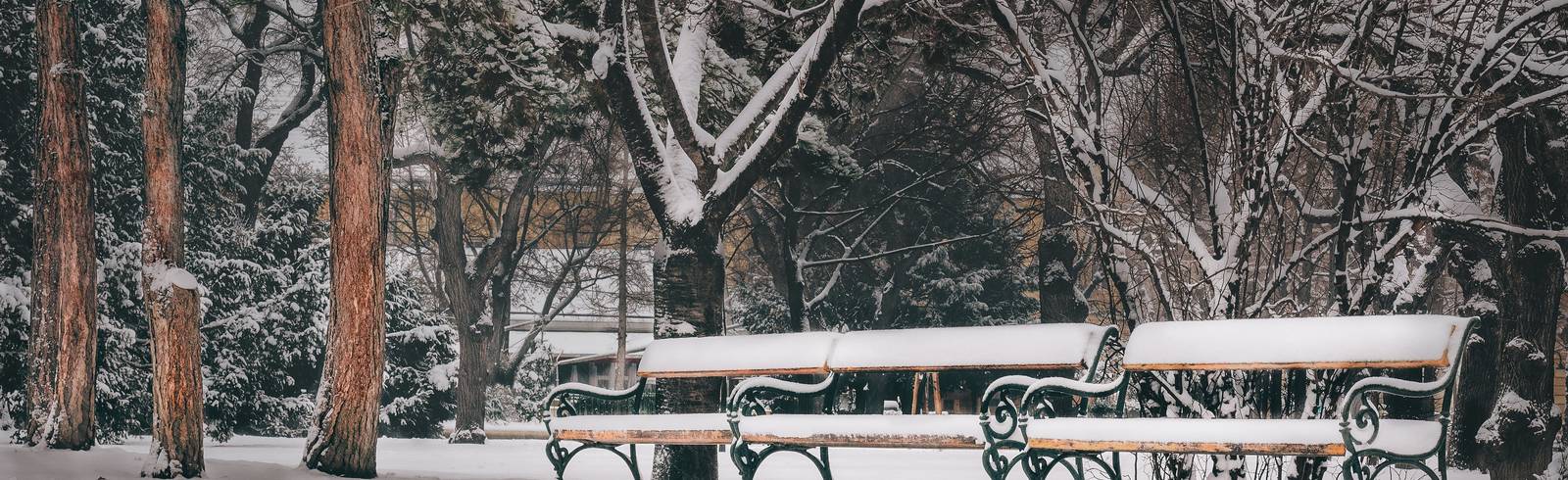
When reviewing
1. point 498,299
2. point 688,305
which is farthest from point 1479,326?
point 498,299

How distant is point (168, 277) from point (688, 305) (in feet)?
11.6

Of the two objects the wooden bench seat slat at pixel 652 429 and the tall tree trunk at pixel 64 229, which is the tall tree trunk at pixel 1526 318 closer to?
the wooden bench seat slat at pixel 652 429

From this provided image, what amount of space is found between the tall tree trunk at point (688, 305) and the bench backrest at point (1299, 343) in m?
4.28

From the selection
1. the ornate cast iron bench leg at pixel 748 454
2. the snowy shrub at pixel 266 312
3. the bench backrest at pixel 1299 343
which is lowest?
the ornate cast iron bench leg at pixel 748 454

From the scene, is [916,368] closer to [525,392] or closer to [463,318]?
[463,318]

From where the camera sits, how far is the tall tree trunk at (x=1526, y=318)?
34.3 feet

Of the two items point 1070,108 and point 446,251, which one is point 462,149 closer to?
point 446,251

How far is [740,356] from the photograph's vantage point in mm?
7410

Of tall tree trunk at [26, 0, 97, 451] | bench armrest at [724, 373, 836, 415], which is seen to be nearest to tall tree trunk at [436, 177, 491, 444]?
tall tree trunk at [26, 0, 97, 451]

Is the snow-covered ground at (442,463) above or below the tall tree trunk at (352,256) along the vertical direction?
below

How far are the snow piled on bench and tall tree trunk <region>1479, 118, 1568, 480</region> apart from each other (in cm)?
646

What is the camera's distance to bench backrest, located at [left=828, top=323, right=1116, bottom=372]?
611 cm

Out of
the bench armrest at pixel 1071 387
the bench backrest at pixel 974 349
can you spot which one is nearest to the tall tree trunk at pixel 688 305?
the bench backrest at pixel 974 349

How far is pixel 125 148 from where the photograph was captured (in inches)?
673
